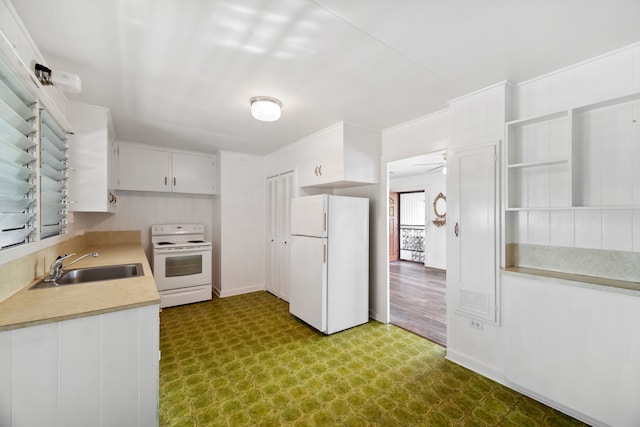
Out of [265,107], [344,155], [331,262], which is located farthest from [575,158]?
[265,107]

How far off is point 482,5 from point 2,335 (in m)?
2.66

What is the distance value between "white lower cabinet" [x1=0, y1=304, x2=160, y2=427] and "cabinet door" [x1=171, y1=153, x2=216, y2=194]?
11.0 feet

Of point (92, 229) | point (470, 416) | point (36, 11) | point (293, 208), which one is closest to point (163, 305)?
point (92, 229)

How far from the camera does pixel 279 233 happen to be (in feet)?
14.4

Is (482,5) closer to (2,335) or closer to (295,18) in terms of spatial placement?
(295,18)

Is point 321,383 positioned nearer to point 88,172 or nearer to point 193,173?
point 88,172

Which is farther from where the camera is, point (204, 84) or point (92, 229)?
point (92, 229)

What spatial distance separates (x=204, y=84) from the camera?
7.29 ft

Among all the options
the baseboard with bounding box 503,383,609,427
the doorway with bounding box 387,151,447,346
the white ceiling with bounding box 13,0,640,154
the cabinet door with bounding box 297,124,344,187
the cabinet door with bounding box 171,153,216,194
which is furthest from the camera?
the cabinet door with bounding box 171,153,216,194

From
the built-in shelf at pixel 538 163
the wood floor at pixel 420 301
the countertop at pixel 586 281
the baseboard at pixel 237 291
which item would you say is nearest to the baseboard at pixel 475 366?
the wood floor at pixel 420 301

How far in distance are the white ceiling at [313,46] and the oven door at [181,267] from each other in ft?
6.81

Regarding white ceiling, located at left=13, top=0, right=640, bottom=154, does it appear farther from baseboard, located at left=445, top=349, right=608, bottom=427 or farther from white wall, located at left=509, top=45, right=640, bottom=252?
baseboard, located at left=445, top=349, right=608, bottom=427

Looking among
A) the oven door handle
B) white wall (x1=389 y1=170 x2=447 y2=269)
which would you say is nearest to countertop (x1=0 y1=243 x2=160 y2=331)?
the oven door handle

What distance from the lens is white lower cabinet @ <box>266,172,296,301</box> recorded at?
419cm
